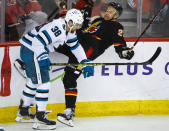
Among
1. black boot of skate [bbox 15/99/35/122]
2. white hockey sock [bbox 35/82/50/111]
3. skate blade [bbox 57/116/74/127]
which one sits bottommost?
skate blade [bbox 57/116/74/127]

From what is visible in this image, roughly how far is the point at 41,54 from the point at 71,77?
535 mm

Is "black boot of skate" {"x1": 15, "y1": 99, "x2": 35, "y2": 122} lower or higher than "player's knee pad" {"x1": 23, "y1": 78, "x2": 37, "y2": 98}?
lower

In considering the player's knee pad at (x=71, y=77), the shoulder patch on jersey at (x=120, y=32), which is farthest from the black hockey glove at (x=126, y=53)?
the player's knee pad at (x=71, y=77)

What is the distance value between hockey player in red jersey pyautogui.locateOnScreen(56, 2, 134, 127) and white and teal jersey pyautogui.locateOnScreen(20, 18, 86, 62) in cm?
34

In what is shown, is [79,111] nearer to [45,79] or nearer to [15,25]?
[45,79]

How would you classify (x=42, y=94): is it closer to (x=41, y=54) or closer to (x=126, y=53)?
(x=41, y=54)

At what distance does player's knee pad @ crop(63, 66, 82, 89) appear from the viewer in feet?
18.1

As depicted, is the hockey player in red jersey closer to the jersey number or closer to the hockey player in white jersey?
the hockey player in white jersey

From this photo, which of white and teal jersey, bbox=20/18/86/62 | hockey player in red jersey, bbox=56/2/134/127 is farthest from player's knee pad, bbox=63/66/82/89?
white and teal jersey, bbox=20/18/86/62

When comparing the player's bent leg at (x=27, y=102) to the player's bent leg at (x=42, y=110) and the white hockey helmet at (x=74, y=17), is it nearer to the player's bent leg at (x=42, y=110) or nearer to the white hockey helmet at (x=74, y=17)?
the player's bent leg at (x=42, y=110)

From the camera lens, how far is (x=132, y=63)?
17.9 ft

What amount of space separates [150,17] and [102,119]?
122cm

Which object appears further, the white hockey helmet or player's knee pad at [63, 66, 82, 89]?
player's knee pad at [63, 66, 82, 89]

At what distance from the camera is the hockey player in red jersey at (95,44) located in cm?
548
